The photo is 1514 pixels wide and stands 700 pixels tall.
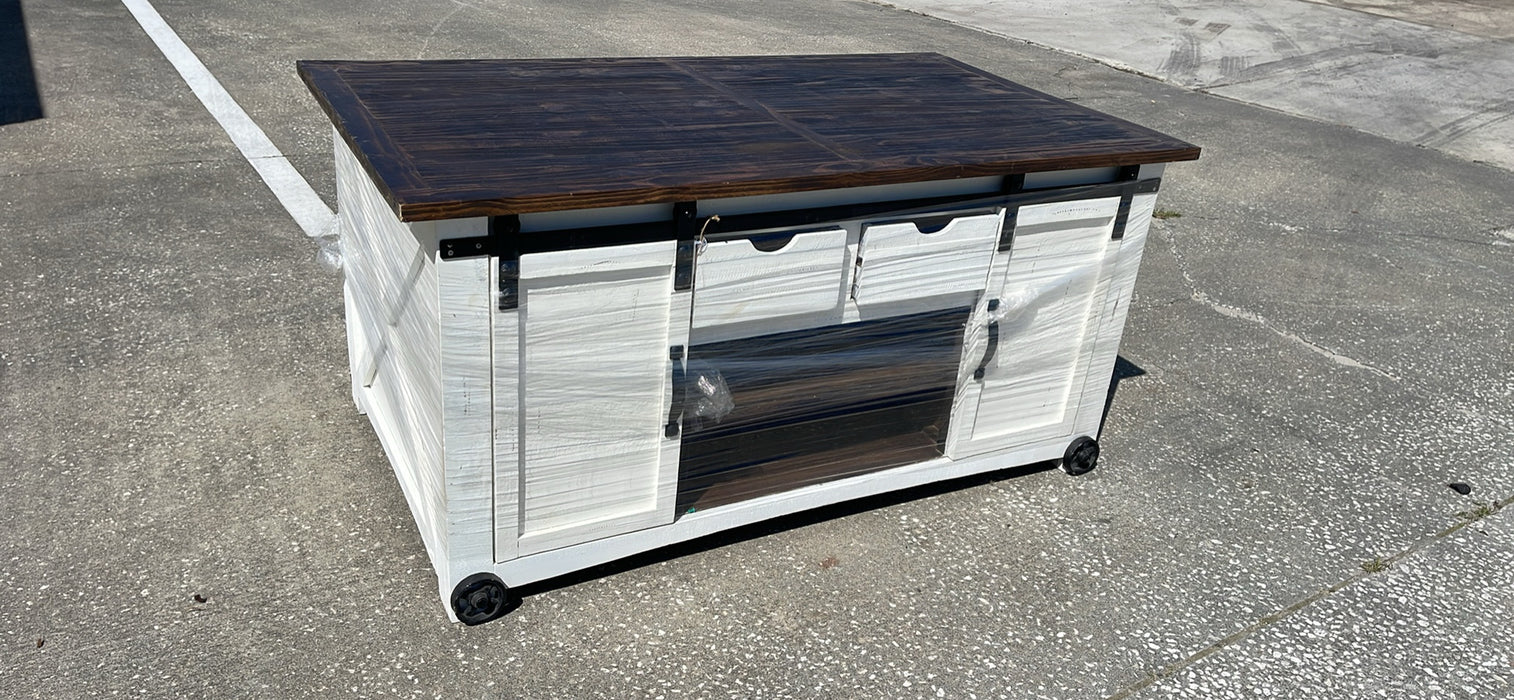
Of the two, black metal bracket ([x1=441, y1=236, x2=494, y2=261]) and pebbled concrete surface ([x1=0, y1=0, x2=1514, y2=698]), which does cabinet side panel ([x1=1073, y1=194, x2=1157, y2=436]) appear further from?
black metal bracket ([x1=441, y1=236, x2=494, y2=261])

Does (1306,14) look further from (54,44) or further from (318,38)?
(54,44)

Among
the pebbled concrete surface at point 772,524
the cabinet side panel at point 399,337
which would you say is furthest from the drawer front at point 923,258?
the cabinet side panel at point 399,337

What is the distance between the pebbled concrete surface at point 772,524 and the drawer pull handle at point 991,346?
1.53 feet

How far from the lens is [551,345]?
2578 mm

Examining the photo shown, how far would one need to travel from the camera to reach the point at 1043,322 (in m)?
3.30

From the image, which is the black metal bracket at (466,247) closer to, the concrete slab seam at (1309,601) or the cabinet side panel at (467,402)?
the cabinet side panel at (467,402)

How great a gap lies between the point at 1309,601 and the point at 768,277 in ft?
5.86

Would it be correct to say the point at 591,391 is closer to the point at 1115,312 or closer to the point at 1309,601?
the point at 1115,312

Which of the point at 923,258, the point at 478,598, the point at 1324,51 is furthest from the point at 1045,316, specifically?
the point at 1324,51

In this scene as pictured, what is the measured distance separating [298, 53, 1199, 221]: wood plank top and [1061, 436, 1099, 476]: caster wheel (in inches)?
37.3

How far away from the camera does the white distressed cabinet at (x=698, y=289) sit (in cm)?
251

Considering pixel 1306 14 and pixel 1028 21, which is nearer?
pixel 1028 21

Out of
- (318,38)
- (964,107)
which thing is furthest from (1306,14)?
(964,107)

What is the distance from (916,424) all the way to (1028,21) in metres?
9.11
